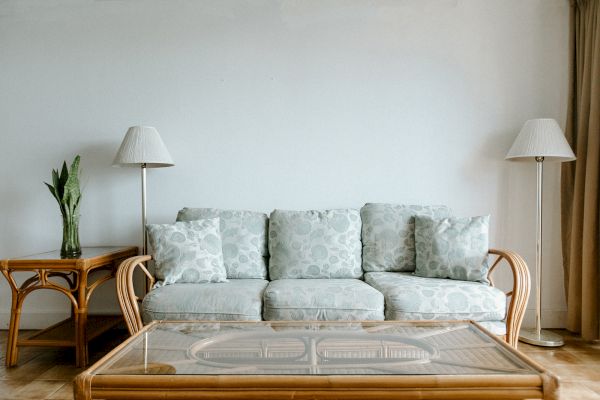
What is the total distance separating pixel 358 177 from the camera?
3.06 m

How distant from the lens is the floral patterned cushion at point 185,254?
2.40 m

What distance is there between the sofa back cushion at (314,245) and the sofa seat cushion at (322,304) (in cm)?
38

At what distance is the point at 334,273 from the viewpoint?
2.61 meters

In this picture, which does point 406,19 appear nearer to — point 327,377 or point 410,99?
point 410,99

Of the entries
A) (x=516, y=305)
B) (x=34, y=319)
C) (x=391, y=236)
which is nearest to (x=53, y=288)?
(x=34, y=319)

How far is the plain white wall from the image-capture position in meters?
3.04

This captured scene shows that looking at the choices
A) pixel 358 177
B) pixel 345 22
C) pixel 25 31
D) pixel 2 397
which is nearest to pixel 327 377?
pixel 2 397

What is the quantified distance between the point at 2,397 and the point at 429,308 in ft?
6.89

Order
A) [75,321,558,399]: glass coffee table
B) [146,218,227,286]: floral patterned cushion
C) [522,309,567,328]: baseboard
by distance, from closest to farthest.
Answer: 1. [75,321,558,399]: glass coffee table
2. [146,218,227,286]: floral patterned cushion
3. [522,309,567,328]: baseboard

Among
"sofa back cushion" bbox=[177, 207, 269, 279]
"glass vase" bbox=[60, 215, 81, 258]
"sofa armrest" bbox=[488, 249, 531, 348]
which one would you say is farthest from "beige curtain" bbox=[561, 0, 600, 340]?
"glass vase" bbox=[60, 215, 81, 258]

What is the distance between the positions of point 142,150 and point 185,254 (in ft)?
2.56

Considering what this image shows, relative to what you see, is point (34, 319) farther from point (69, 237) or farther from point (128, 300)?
point (128, 300)

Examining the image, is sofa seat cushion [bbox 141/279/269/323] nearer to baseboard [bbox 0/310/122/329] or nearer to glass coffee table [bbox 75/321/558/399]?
glass coffee table [bbox 75/321/558/399]

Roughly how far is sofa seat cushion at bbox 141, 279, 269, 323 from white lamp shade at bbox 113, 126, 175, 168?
900mm
